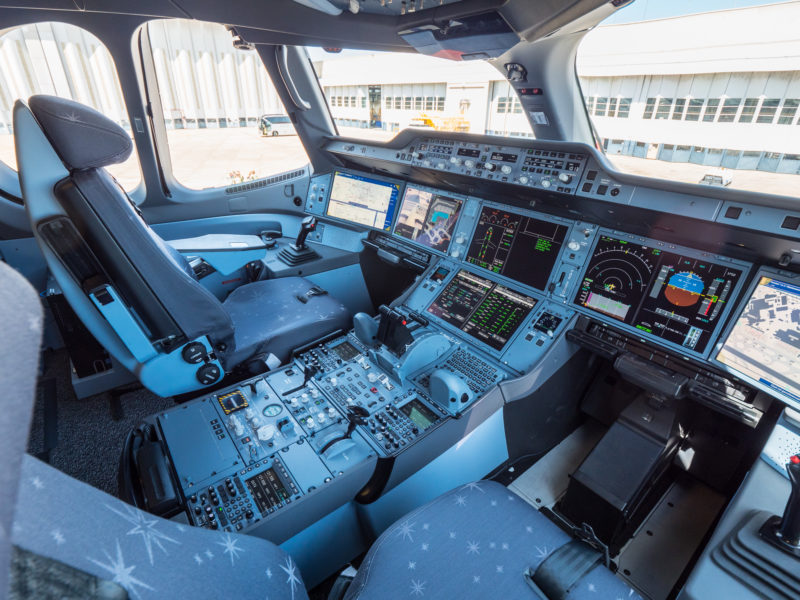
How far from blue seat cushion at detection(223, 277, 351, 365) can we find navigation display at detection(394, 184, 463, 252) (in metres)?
0.67

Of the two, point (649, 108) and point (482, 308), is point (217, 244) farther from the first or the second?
point (649, 108)

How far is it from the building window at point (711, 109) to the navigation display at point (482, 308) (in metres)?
0.97

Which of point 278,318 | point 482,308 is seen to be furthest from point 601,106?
point 278,318

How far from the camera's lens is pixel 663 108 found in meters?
1.72

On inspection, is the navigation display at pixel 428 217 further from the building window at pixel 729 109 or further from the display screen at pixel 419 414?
the building window at pixel 729 109

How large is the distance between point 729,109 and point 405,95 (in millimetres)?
2183

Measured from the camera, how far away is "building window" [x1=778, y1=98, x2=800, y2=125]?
58.8 inches

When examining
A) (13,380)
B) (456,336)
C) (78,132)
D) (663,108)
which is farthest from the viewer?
(456,336)

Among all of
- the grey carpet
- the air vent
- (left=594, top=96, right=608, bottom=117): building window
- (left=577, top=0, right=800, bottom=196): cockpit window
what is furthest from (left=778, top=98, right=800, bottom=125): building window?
the grey carpet

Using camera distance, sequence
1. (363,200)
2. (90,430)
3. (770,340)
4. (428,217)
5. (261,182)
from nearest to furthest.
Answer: (770,340) → (90,430) → (428,217) → (363,200) → (261,182)

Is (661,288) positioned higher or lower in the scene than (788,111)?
lower

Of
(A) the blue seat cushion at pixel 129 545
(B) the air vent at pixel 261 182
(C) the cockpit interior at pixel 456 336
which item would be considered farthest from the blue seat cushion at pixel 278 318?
(A) the blue seat cushion at pixel 129 545

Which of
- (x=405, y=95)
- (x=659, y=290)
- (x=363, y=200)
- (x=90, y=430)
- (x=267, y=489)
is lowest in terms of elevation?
(x=90, y=430)

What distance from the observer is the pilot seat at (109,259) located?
1227mm
